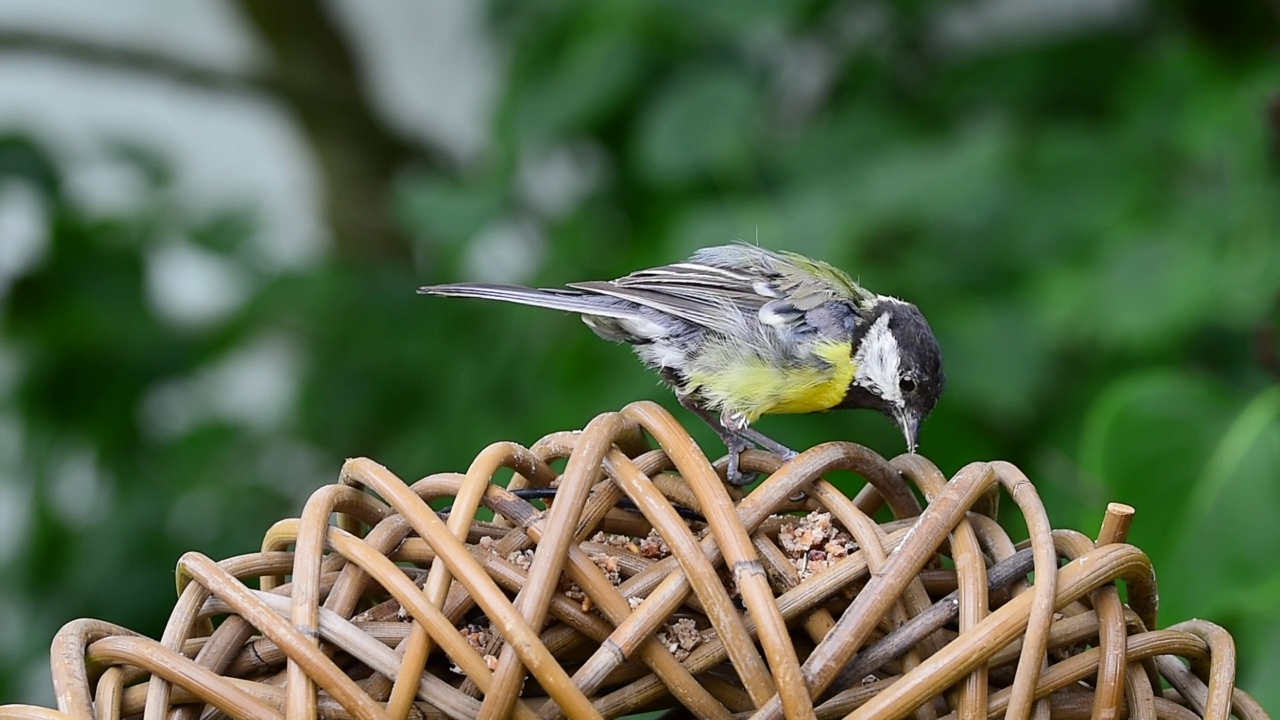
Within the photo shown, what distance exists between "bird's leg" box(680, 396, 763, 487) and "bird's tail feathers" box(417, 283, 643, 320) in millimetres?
160

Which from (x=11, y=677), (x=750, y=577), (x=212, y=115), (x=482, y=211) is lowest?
(x=11, y=677)

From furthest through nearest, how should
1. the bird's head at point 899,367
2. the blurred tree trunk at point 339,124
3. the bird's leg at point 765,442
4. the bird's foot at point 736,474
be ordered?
the blurred tree trunk at point 339,124 → the bird's head at point 899,367 → the bird's leg at point 765,442 → the bird's foot at point 736,474

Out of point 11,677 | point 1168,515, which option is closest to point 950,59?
point 1168,515

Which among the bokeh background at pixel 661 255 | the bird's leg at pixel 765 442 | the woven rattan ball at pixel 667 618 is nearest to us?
the woven rattan ball at pixel 667 618

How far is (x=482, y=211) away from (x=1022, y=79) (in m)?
1.46

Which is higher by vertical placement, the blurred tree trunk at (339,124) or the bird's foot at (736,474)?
the blurred tree trunk at (339,124)

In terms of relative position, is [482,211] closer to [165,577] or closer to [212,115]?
[165,577]

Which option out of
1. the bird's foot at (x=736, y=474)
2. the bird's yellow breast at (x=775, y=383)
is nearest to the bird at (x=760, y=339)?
the bird's yellow breast at (x=775, y=383)

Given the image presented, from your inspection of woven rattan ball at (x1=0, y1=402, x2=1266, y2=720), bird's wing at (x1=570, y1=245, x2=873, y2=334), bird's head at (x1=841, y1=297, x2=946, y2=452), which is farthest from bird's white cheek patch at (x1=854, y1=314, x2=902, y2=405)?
woven rattan ball at (x1=0, y1=402, x2=1266, y2=720)

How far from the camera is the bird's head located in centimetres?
157

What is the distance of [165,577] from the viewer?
3.32m

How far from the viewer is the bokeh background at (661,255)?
2432mm

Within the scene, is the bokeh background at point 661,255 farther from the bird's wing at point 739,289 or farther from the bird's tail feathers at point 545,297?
the bird's tail feathers at point 545,297

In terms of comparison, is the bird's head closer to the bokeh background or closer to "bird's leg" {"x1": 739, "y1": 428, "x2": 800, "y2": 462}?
"bird's leg" {"x1": 739, "y1": 428, "x2": 800, "y2": 462}
